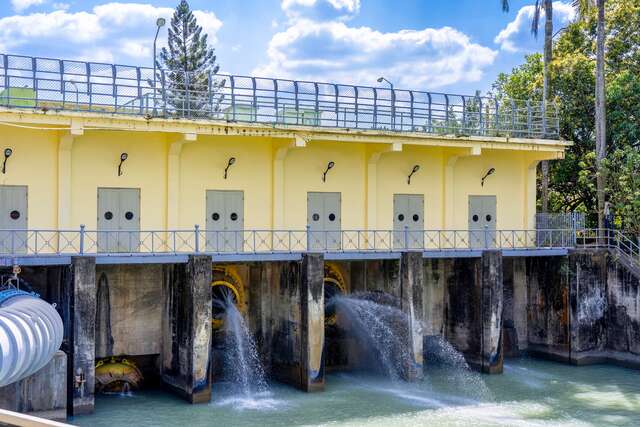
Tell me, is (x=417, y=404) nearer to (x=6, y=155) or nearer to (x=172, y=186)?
(x=172, y=186)

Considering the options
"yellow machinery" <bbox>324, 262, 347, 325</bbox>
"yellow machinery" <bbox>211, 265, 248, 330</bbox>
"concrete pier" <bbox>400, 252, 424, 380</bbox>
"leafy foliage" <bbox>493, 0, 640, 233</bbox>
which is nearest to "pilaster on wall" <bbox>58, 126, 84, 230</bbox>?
"yellow machinery" <bbox>211, 265, 248, 330</bbox>

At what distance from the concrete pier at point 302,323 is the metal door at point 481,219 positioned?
8.88m

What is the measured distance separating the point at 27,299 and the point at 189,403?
567cm

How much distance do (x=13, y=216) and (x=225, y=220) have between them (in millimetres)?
6561

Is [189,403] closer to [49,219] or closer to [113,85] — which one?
[49,219]

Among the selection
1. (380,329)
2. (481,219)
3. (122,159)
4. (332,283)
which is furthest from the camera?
(481,219)

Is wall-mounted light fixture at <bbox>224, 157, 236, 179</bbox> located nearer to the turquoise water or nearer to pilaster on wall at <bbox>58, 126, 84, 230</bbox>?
pilaster on wall at <bbox>58, 126, 84, 230</bbox>

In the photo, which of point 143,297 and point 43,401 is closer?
point 43,401

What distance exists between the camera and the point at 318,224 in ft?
93.4

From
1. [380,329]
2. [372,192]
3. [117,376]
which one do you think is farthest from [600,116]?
[117,376]

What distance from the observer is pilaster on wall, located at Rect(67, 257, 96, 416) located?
2161 cm

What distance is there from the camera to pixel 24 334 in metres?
16.6

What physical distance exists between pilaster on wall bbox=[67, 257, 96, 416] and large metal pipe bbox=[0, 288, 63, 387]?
1.22 meters

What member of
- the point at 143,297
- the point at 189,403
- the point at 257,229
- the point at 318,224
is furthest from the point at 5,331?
the point at 318,224
